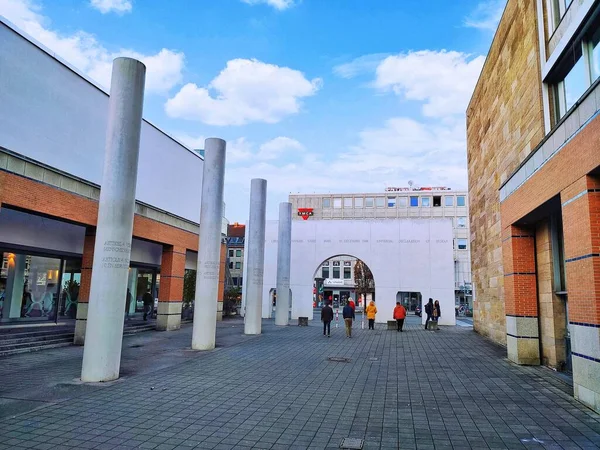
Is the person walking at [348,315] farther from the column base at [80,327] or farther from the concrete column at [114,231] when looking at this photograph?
the concrete column at [114,231]

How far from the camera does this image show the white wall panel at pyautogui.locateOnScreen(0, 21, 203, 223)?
12688 millimetres

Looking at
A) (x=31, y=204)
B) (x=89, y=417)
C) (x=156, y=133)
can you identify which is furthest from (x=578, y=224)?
(x=156, y=133)

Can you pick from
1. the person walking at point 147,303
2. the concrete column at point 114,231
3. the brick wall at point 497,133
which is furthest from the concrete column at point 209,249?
the brick wall at point 497,133

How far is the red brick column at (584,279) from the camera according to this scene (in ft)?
26.6

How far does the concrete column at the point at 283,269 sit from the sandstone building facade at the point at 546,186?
11.3 m

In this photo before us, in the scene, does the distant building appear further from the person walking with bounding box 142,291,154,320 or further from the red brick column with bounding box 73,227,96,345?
the red brick column with bounding box 73,227,96,345

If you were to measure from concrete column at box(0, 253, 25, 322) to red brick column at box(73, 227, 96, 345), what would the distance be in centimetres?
281

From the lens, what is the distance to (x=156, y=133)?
70.3 feet

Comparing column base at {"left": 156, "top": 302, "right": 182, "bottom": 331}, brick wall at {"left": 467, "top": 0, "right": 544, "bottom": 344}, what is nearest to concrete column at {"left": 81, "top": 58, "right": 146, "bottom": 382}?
brick wall at {"left": 467, "top": 0, "right": 544, "bottom": 344}

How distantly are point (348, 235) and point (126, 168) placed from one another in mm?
23251

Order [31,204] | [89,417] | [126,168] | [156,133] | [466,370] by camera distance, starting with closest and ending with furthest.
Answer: [89,417], [126,168], [466,370], [31,204], [156,133]

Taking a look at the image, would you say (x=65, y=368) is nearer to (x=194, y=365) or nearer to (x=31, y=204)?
(x=194, y=365)

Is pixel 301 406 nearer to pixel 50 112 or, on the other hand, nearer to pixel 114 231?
pixel 114 231

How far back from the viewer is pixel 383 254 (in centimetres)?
3172
